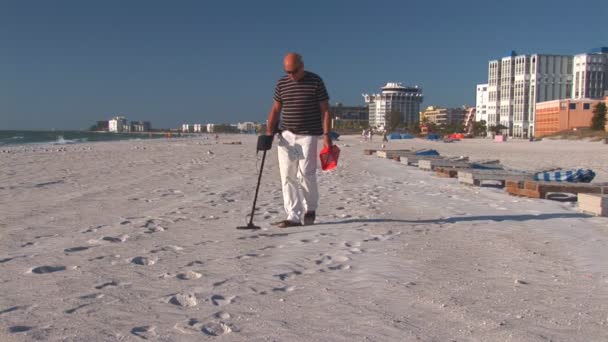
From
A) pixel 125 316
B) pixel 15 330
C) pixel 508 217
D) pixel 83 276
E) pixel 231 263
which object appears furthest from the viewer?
pixel 508 217

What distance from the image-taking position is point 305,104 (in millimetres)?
5184

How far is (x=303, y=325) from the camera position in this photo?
2.54m

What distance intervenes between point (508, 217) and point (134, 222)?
416cm

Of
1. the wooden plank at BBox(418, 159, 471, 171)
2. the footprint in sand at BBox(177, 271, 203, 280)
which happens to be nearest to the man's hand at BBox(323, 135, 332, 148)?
the footprint in sand at BBox(177, 271, 203, 280)

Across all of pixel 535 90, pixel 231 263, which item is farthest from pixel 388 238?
pixel 535 90

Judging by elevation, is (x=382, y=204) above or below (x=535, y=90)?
→ below

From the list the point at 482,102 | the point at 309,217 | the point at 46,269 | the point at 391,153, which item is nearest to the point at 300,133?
the point at 309,217

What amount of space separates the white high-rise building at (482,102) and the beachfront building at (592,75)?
83.3 feet

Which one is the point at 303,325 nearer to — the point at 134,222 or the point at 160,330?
the point at 160,330

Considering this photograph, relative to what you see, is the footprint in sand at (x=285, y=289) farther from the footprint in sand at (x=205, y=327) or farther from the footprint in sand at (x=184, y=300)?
the footprint in sand at (x=205, y=327)

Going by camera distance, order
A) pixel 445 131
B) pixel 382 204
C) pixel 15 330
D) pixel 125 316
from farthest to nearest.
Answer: pixel 445 131 → pixel 382 204 → pixel 125 316 → pixel 15 330

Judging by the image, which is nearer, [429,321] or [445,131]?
[429,321]

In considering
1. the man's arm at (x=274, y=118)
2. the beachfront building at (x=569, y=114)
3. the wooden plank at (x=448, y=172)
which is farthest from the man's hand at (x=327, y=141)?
the beachfront building at (x=569, y=114)

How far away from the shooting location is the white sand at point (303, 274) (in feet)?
8.24
